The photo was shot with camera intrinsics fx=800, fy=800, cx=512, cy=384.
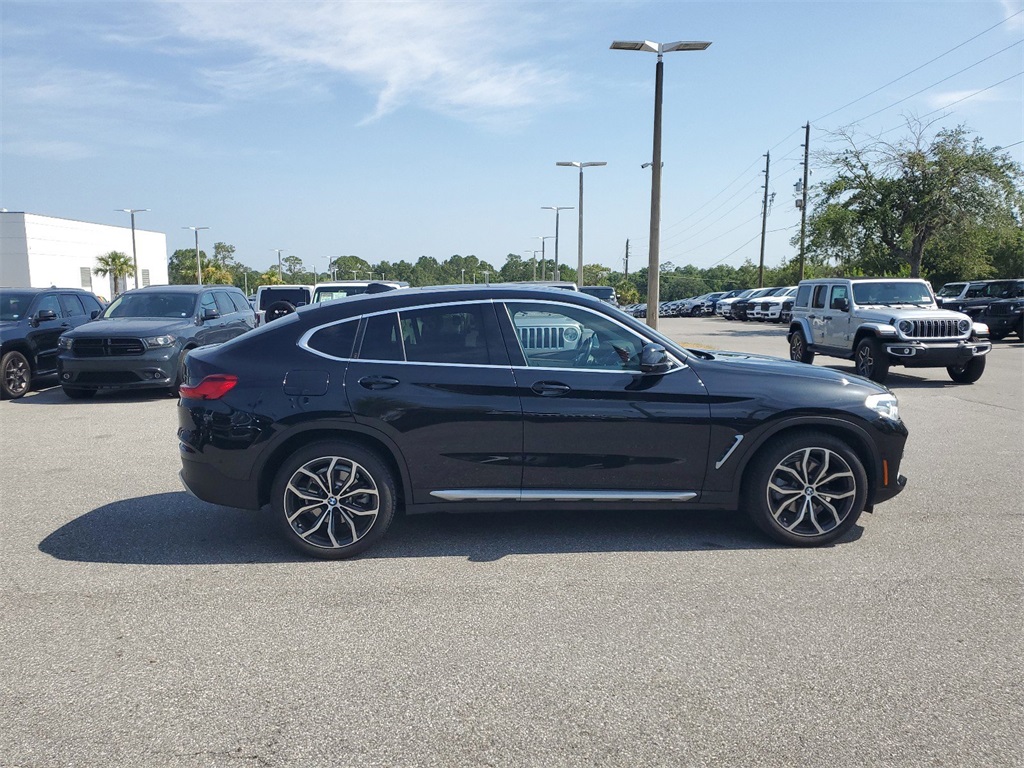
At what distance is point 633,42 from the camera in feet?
55.2

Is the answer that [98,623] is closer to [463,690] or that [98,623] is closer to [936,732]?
[463,690]

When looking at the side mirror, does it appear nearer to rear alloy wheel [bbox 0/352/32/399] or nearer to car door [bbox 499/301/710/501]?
car door [bbox 499/301/710/501]

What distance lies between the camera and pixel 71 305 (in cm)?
1440

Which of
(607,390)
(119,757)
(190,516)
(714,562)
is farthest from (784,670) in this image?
(190,516)

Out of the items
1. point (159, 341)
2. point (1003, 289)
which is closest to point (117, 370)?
point (159, 341)

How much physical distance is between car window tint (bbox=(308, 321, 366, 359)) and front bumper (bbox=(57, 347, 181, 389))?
7.78 m

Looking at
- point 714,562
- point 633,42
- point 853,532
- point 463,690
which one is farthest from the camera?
point 633,42

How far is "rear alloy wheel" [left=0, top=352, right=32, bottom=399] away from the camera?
12.4m

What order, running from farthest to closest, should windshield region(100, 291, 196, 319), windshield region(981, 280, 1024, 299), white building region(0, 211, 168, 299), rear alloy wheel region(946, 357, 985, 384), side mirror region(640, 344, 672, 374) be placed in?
white building region(0, 211, 168, 299), windshield region(981, 280, 1024, 299), rear alloy wheel region(946, 357, 985, 384), windshield region(100, 291, 196, 319), side mirror region(640, 344, 672, 374)

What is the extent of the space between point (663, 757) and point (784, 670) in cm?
90

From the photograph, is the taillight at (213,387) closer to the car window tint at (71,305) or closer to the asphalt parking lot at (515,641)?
the asphalt parking lot at (515,641)

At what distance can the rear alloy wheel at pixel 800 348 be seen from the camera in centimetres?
1631

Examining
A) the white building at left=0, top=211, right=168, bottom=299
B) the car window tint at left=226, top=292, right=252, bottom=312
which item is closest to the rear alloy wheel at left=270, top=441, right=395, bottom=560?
the car window tint at left=226, top=292, right=252, bottom=312

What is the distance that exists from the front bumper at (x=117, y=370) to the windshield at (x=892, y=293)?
11926mm
